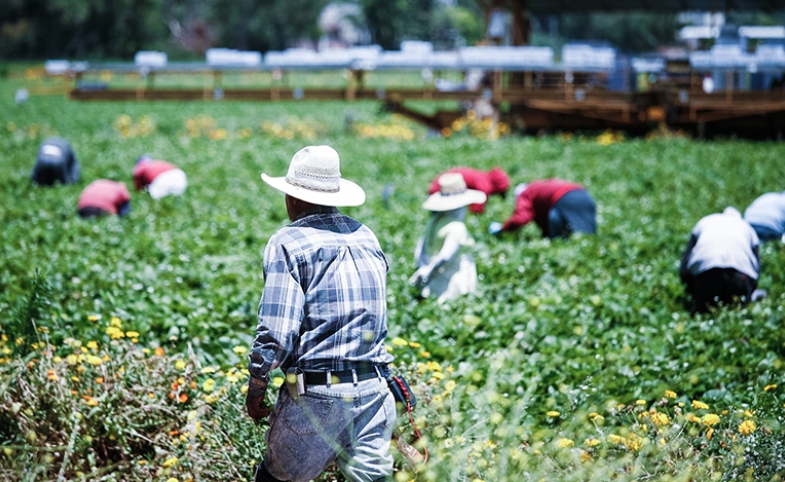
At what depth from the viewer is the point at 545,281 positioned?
24.7 ft

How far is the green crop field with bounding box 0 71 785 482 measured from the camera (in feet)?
12.7

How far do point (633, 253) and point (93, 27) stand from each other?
72234mm

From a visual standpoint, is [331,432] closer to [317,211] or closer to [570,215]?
[317,211]

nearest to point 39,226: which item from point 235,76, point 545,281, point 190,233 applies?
point 190,233

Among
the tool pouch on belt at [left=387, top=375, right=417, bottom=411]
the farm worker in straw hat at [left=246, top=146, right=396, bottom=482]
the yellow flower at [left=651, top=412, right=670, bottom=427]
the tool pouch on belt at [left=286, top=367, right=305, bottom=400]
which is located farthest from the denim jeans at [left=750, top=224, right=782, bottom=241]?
the tool pouch on belt at [left=286, top=367, right=305, bottom=400]

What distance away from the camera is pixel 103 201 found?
33.8 ft

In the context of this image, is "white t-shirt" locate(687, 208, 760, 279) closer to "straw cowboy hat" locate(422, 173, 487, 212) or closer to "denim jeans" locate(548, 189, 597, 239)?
"straw cowboy hat" locate(422, 173, 487, 212)

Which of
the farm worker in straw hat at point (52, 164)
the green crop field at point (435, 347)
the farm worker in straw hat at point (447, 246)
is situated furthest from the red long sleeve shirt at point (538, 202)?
the farm worker in straw hat at point (52, 164)

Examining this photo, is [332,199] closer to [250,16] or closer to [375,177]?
[375,177]

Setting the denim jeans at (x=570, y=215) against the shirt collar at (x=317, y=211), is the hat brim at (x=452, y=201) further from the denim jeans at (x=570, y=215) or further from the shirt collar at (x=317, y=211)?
the shirt collar at (x=317, y=211)

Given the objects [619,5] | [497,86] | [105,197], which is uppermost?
[619,5]

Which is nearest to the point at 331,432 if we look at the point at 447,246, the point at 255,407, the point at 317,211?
the point at 255,407

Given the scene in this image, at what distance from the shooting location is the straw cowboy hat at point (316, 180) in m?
3.32

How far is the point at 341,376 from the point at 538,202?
6.40 m
